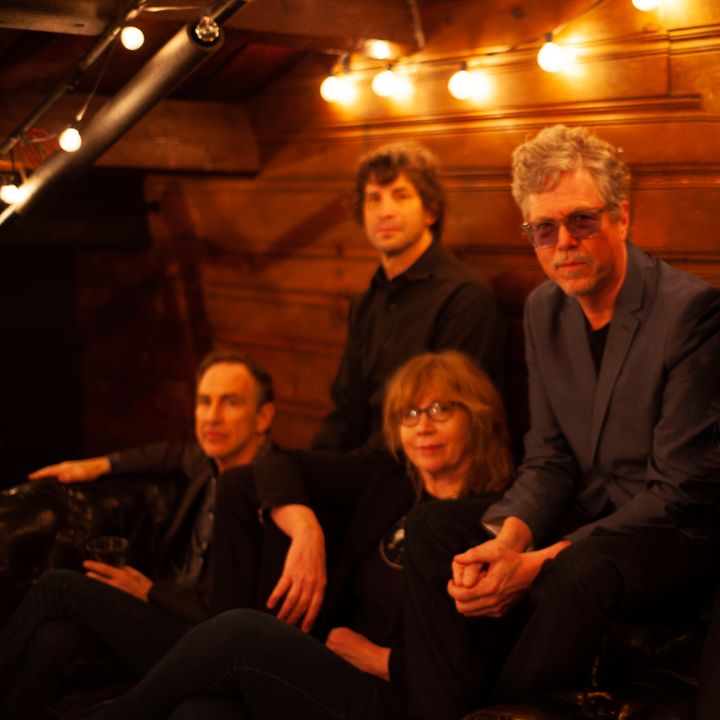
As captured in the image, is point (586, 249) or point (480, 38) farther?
point (480, 38)

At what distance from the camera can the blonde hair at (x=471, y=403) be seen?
2.52 m

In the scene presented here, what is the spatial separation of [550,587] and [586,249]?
72 cm

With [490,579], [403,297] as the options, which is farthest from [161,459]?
[490,579]

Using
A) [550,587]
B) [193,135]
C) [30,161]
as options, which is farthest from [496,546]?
[193,135]

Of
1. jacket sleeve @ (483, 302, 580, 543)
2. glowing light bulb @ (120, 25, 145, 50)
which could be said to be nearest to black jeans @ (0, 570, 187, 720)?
jacket sleeve @ (483, 302, 580, 543)

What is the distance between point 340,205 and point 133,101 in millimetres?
1036

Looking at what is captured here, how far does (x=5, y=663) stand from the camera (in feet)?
8.52

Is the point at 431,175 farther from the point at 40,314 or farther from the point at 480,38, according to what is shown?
the point at 40,314

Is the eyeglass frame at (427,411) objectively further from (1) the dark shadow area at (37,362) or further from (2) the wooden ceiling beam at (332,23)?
(1) the dark shadow area at (37,362)

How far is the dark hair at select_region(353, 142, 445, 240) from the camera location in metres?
3.07

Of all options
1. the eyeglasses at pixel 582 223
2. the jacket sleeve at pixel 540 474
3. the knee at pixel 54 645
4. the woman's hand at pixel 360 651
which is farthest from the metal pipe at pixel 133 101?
the woman's hand at pixel 360 651

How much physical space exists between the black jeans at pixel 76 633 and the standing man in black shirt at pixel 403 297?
2.53 ft

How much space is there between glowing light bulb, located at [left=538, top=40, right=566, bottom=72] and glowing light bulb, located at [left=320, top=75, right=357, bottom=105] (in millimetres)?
794

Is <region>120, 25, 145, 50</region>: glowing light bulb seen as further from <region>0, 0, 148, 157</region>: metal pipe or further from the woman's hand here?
the woman's hand
